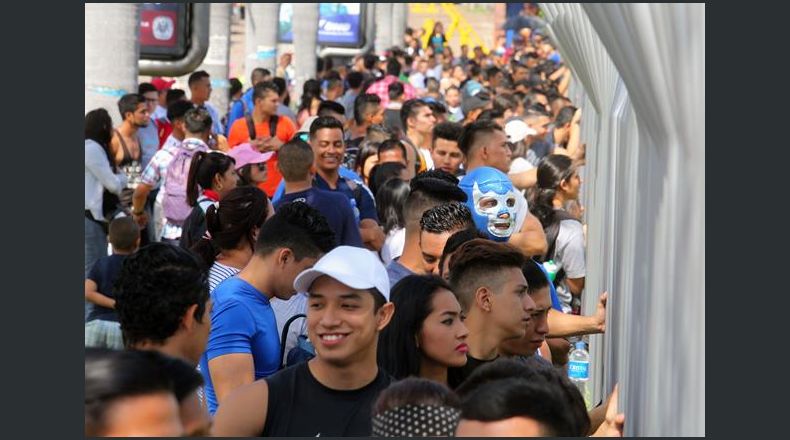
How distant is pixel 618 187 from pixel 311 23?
805 inches

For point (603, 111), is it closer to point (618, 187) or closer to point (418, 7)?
point (618, 187)

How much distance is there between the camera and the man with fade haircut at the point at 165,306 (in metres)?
4.45

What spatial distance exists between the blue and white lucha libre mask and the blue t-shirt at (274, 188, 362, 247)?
0.65m

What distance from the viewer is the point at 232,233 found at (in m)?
6.40

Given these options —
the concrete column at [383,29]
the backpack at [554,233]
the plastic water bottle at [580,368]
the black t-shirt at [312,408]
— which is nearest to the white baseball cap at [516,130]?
the backpack at [554,233]

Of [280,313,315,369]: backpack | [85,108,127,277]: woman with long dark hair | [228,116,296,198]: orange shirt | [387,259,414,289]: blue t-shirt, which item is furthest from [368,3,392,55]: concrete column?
[280,313,315,369]: backpack

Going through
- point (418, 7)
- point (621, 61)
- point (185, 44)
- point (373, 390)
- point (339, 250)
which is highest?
point (418, 7)

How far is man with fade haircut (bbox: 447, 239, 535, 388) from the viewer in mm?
5262

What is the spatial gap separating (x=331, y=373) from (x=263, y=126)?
8420 millimetres

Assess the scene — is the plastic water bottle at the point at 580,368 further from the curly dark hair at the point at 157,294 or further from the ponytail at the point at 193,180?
the curly dark hair at the point at 157,294

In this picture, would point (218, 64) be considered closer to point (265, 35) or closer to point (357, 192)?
point (265, 35)

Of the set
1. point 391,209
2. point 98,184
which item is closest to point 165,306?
point 391,209

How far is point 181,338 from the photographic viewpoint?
4.46 metres

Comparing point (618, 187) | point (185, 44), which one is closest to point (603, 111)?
point (618, 187)
